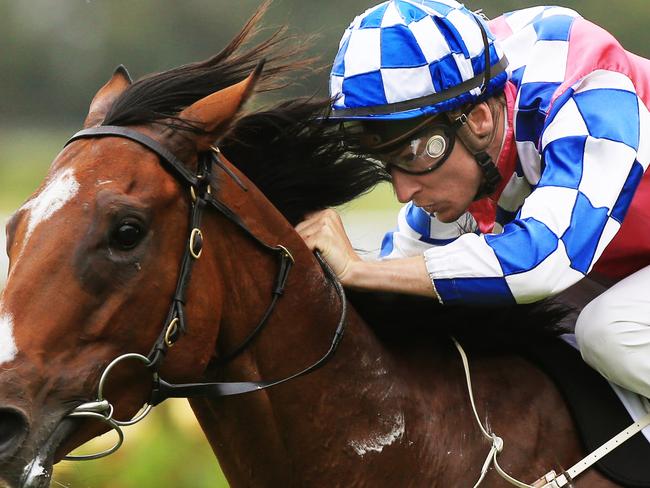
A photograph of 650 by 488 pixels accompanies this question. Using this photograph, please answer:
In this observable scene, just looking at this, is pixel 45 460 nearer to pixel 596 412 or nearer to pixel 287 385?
pixel 287 385

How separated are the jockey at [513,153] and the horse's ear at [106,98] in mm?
485

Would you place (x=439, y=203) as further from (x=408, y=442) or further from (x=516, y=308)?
(x=408, y=442)

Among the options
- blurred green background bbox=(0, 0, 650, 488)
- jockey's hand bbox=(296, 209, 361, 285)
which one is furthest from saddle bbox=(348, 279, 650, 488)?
blurred green background bbox=(0, 0, 650, 488)

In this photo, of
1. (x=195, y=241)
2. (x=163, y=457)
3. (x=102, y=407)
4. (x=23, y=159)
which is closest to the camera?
(x=102, y=407)

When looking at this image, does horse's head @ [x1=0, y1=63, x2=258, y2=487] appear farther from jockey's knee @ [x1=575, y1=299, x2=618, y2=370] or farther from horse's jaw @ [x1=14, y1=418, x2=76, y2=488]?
jockey's knee @ [x1=575, y1=299, x2=618, y2=370]

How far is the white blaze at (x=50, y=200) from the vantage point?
6.84 ft

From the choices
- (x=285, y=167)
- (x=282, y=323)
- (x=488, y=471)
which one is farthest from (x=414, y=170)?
(x=488, y=471)

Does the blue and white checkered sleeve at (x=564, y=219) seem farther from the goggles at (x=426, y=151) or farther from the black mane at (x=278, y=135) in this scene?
the black mane at (x=278, y=135)

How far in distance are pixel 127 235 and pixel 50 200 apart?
0.52 ft

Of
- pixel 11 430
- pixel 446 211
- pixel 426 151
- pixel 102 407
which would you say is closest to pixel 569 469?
pixel 446 211

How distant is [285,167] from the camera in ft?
8.59

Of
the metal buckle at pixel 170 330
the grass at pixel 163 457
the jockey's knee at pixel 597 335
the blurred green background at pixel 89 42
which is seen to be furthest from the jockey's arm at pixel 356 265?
the blurred green background at pixel 89 42

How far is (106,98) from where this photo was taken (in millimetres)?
2475

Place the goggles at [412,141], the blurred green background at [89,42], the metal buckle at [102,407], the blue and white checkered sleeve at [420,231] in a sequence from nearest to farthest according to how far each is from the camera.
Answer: the metal buckle at [102,407]
the goggles at [412,141]
the blue and white checkered sleeve at [420,231]
the blurred green background at [89,42]
